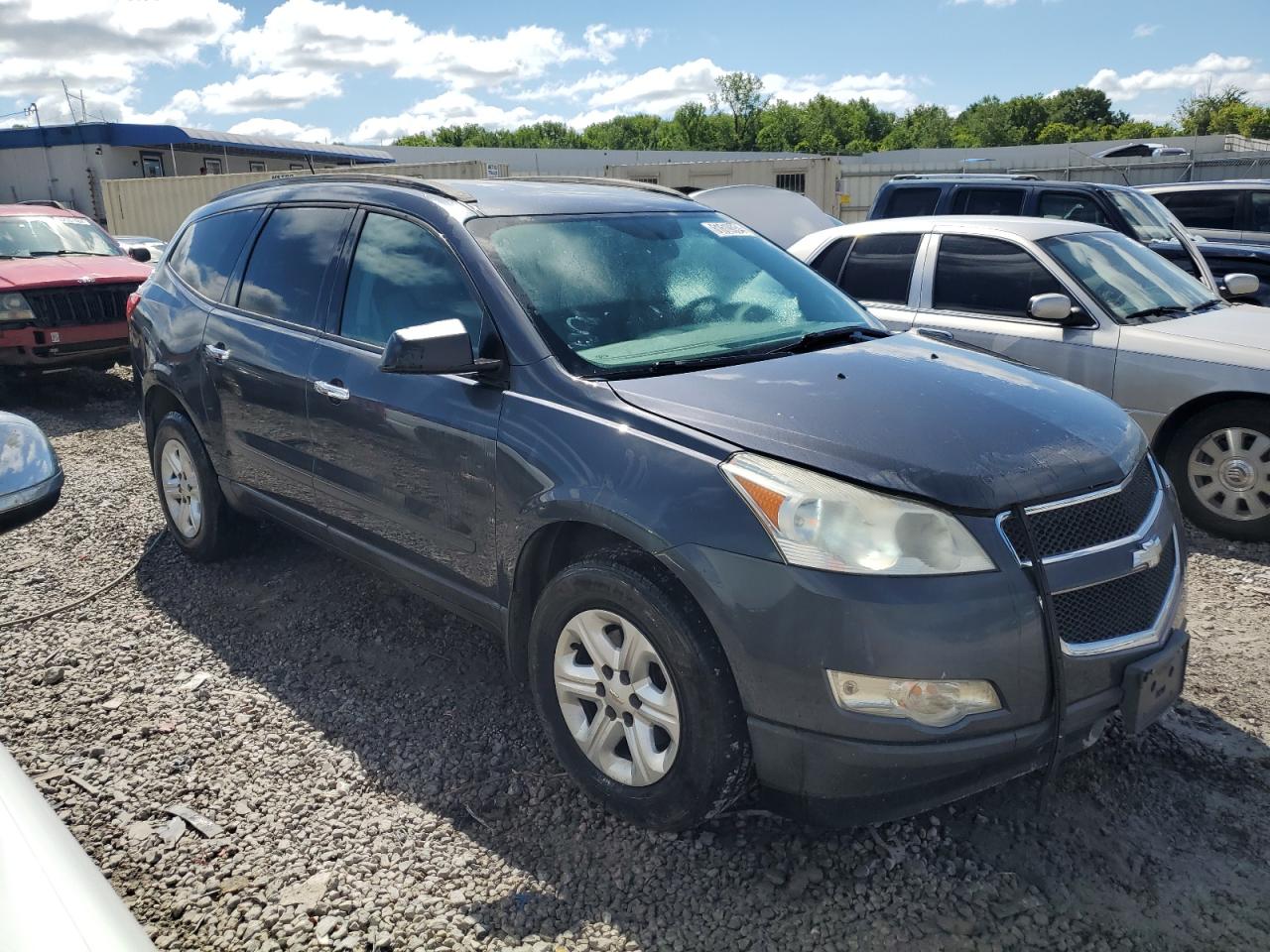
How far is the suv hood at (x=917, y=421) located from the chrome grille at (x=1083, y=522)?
4cm

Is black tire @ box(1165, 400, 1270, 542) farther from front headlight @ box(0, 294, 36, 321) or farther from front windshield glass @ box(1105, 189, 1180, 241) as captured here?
front headlight @ box(0, 294, 36, 321)

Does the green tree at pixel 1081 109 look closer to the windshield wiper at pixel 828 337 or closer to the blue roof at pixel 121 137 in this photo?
the blue roof at pixel 121 137

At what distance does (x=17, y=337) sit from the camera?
919 cm

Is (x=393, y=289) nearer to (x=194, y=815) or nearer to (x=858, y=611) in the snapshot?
(x=194, y=815)

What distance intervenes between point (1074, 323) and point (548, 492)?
408 cm

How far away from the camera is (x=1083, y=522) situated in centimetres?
265

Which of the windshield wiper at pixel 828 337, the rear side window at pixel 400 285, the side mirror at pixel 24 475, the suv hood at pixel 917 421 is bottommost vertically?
the suv hood at pixel 917 421

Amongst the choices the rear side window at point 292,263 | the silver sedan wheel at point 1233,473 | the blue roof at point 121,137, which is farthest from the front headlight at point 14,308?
the blue roof at point 121,137

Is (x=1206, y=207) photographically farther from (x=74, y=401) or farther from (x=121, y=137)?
(x=121, y=137)

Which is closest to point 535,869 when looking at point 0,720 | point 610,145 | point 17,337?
point 0,720

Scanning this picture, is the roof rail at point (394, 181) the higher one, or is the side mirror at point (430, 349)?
the roof rail at point (394, 181)

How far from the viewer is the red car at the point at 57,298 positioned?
9219 mm

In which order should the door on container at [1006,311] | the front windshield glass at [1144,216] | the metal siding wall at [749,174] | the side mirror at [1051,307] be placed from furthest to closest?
the metal siding wall at [749,174], the front windshield glass at [1144,216], the door on container at [1006,311], the side mirror at [1051,307]

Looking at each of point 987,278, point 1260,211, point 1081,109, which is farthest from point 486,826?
point 1081,109
